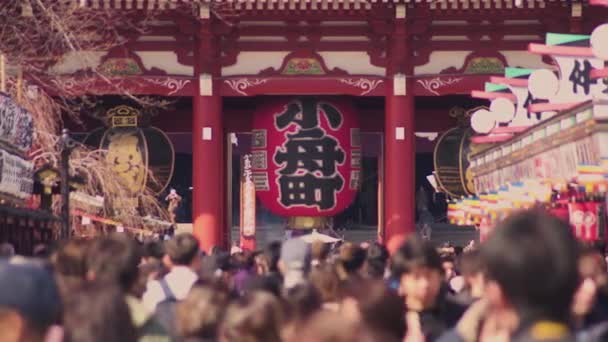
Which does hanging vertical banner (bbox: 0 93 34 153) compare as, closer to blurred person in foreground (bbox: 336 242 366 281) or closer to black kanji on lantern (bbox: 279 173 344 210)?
blurred person in foreground (bbox: 336 242 366 281)

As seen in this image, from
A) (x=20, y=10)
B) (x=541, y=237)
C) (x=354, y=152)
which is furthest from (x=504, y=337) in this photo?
(x=354, y=152)

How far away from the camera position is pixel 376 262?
368 inches

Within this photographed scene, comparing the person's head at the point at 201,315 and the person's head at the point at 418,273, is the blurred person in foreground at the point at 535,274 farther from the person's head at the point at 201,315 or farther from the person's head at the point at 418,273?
the person's head at the point at 418,273

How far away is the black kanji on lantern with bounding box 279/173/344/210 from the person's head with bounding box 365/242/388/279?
41.3ft

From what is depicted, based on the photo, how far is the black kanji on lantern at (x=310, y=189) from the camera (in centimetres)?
2292

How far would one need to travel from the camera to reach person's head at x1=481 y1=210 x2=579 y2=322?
330 cm

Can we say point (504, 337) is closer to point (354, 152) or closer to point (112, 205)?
point (112, 205)

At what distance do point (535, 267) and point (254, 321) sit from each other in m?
1.87

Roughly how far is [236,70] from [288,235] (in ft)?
11.2

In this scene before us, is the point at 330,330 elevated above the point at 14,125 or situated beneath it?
situated beneath

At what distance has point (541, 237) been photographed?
11.1ft

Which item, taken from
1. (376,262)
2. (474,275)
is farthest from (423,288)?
(376,262)

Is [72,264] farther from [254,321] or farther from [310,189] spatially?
[310,189]

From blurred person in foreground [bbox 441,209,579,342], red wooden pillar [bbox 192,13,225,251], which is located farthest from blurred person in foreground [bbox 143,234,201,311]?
red wooden pillar [bbox 192,13,225,251]
